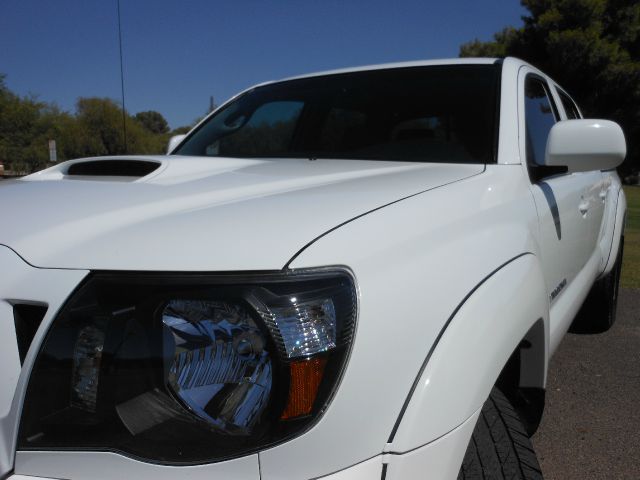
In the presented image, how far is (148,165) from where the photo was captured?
1.73m

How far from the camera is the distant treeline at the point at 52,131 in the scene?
118ft

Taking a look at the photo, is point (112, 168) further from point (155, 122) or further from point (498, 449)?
point (155, 122)

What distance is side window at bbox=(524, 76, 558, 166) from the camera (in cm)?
219

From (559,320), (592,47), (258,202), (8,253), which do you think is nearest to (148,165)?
(258,202)

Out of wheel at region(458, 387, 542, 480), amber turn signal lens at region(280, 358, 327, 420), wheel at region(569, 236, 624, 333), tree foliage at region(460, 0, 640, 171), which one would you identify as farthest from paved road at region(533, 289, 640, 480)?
tree foliage at region(460, 0, 640, 171)

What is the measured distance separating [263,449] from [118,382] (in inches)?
11.2

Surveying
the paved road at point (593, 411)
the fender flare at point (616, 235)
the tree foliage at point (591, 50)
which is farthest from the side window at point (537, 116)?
the tree foliage at point (591, 50)

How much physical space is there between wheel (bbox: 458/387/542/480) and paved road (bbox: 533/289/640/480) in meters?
1.12

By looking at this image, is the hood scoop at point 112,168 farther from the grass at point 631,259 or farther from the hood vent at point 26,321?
the grass at point 631,259

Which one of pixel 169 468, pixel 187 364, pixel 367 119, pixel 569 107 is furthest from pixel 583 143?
pixel 569 107

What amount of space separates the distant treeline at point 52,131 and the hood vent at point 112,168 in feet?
110

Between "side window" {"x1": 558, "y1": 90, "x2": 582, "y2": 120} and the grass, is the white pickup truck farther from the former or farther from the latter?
the grass

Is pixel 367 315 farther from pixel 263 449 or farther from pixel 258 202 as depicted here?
pixel 258 202

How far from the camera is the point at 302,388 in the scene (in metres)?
0.96
